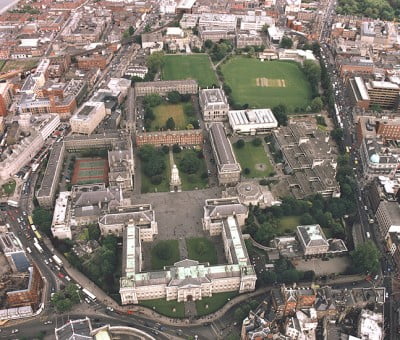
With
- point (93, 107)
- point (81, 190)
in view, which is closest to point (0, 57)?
point (93, 107)

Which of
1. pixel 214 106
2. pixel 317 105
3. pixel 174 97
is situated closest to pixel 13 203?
pixel 174 97

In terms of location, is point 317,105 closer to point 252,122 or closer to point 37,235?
point 252,122

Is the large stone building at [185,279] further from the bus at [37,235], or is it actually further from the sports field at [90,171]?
the sports field at [90,171]

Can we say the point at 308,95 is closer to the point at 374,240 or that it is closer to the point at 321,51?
the point at 321,51

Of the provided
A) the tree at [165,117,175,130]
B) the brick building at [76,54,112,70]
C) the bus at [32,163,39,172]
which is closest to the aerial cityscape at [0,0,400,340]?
the bus at [32,163,39,172]

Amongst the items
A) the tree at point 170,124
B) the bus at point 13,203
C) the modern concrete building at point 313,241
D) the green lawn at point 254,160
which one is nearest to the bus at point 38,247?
Result: the bus at point 13,203

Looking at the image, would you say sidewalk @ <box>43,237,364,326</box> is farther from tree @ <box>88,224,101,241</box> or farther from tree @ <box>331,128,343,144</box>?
tree @ <box>331,128,343,144</box>
